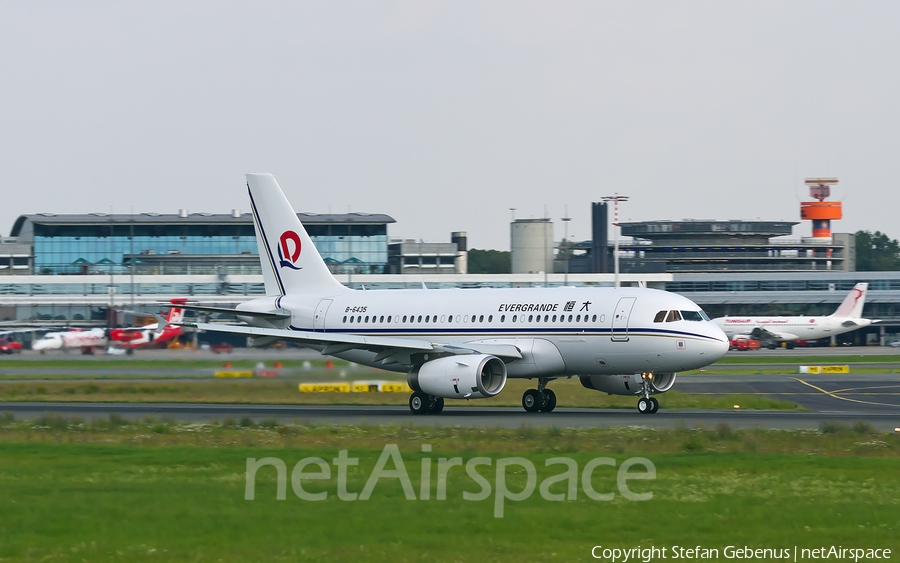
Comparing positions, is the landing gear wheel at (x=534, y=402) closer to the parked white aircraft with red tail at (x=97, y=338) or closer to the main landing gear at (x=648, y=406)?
the main landing gear at (x=648, y=406)

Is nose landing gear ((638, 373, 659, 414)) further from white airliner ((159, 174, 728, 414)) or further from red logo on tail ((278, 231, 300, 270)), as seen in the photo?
red logo on tail ((278, 231, 300, 270))

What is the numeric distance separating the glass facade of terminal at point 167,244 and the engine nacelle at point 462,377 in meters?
102

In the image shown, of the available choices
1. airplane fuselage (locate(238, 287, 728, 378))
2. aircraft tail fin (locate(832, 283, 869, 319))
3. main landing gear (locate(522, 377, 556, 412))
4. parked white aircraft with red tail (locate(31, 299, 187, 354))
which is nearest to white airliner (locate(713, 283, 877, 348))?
aircraft tail fin (locate(832, 283, 869, 319))

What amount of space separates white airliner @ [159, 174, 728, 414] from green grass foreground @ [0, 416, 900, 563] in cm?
954

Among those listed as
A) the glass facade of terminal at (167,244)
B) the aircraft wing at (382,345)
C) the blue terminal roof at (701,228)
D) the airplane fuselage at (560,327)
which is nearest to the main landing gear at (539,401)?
the airplane fuselage at (560,327)

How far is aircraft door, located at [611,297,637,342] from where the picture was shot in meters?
33.8

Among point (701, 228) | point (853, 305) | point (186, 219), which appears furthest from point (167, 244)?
point (701, 228)

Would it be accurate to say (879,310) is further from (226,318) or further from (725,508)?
(725,508)

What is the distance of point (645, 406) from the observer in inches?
1337

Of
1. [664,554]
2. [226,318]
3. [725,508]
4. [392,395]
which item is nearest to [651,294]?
[392,395]

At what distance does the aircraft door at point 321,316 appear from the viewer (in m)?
41.4

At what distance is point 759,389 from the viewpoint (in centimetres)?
4922

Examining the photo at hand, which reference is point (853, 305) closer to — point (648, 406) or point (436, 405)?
point (648, 406)

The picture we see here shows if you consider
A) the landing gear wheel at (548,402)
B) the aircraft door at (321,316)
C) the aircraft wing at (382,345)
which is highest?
the aircraft door at (321,316)
